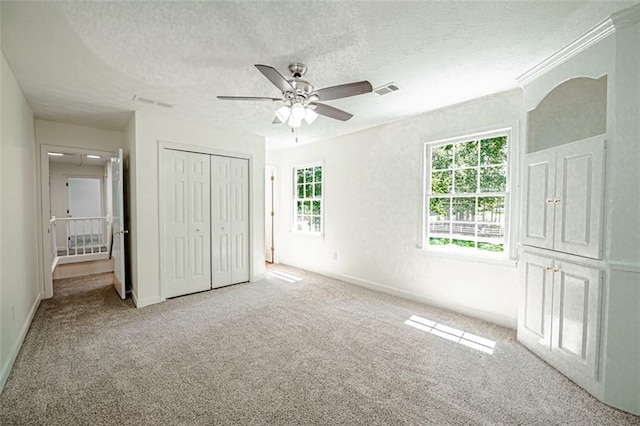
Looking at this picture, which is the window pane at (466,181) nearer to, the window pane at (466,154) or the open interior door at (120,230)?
the window pane at (466,154)

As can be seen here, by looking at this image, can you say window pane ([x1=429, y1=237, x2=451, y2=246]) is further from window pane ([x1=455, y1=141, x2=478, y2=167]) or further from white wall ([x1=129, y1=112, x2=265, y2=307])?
white wall ([x1=129, y1=112, x2=265, y2=307])

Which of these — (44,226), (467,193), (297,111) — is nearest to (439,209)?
(467,193)

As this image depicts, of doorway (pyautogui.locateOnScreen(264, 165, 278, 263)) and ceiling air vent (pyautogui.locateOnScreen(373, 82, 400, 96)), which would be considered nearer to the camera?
ceiling air vent (pyautogui.locateOnScreen(373, 82, 400, 96))

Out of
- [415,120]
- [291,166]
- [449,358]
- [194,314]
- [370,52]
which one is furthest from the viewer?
[291,166]

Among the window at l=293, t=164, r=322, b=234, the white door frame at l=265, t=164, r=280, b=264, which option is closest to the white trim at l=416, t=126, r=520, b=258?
the window at l=293, t=164, r=322, b=234

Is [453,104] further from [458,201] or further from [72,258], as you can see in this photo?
[72,258]

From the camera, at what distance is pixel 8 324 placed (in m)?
2.30

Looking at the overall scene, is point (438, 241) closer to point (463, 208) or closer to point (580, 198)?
point (463, 208)

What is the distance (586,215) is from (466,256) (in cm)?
141

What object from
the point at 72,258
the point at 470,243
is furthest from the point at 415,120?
the point at 72,258

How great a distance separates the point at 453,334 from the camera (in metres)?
2.92

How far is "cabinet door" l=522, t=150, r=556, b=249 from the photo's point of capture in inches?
95.7

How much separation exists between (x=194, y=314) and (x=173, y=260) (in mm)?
962

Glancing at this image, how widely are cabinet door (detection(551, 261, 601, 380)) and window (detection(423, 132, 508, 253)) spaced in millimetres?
946
